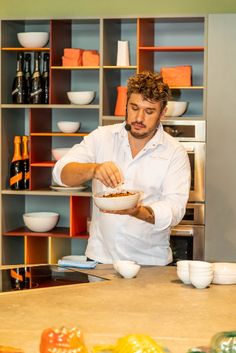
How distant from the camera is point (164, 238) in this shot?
3.48 metres

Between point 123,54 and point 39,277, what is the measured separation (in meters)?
2.72

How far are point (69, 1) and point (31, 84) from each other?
0.69 m

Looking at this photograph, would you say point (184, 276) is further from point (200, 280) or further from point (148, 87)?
point (148, 87)

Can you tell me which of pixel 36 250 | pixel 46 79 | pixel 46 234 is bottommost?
pixel 36 250

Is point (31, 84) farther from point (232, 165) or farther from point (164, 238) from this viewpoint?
point (164, 238)

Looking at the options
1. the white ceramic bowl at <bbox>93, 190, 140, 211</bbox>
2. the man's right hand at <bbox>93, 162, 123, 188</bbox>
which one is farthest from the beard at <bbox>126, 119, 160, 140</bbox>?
the white ceramic bowl at <bbox>93, 190, 140, 211</bbox>

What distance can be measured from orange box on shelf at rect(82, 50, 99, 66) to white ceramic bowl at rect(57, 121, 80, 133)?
0.45 m

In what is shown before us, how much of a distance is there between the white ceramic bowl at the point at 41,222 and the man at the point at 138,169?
1836mm

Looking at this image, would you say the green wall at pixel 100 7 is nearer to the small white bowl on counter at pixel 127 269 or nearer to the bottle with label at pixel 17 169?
the bottle with label at pixel 17 169

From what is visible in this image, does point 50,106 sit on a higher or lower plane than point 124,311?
higher

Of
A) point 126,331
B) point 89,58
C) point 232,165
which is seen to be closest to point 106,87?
point 89,58

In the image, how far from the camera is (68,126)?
5289 mm

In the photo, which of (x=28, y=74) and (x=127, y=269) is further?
(x=28, y=74)

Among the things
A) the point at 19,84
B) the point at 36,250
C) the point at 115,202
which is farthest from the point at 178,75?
the point at 115,202
